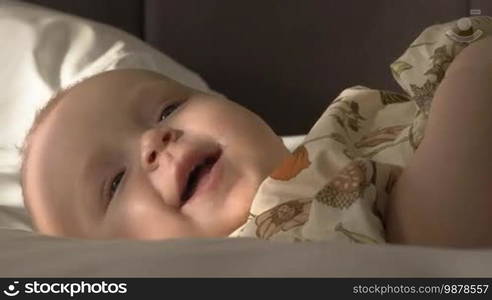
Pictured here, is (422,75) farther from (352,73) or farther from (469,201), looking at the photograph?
(352,73)

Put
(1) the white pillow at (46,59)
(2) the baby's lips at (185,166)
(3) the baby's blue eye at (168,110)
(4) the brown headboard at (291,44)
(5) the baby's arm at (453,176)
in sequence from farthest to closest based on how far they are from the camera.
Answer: (4) the brown headboard at (291,44) → (1) the white pillow at (46,59) → (3) the baby's blue eye at (168,110) → (2) the baby's lips at (185,166) → (5) the baby's arm at (453,176)

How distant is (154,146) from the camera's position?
33.4 inches

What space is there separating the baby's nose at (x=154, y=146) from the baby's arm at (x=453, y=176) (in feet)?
0.76

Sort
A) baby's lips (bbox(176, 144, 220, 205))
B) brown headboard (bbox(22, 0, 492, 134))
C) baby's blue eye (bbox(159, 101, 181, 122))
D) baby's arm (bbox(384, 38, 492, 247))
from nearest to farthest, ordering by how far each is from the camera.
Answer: baby's arm (bbox(384, 38, 492, 247)) < baby's lips (bbox(176, 144, 220, 205)) < baby's blue eye (bbox(159, 101, 181, 122)) < brown headboard (bbox(22, 0, 492, 134))

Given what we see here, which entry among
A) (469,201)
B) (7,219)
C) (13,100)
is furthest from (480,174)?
(13,100)

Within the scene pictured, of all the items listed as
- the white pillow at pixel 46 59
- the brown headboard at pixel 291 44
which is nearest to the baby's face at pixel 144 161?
the white pillow at pixel 46 59

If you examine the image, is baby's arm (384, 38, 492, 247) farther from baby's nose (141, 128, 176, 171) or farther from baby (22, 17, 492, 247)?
baby's nose (141, 128, 176, 171)

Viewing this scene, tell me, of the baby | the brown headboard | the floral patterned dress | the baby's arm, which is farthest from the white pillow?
the baby's arm

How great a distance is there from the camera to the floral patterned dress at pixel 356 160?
0.72 meters

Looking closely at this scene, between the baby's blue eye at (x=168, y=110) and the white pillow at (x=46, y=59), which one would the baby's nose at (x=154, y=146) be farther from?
the white pillow at (x=46, y=59)

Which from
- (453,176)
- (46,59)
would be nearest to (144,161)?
(453,176)

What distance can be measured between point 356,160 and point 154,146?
0.63ft

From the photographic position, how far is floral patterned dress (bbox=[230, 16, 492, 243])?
72 centimetres

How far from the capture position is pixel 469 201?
622 millimetres
